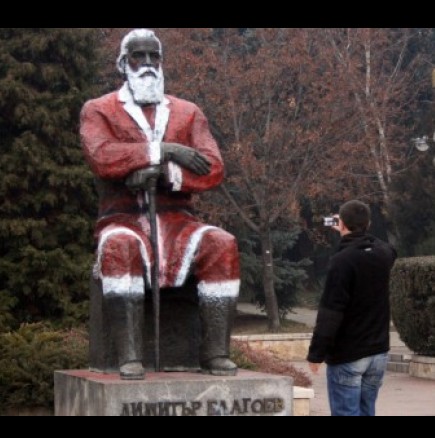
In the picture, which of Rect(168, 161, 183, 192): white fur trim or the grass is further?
the grass

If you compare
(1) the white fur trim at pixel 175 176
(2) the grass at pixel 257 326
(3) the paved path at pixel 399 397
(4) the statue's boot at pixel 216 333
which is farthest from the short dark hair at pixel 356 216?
(2) the grass at pixel 257 326

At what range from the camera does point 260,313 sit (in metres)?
31.0

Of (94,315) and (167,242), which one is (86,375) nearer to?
(94,315)

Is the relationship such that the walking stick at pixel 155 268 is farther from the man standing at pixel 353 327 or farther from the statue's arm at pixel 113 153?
the man standing at pixel 353 327

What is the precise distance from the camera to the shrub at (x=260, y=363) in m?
12.2

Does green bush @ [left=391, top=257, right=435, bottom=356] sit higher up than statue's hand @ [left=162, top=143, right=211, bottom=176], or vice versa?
statue's hand @ [left=162, top=143, right=211, bottom=176]

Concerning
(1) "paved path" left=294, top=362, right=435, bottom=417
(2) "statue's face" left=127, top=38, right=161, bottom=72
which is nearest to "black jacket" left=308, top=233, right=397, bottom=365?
(2) "statue's face" left=127, top=38, right=161, bottom=72

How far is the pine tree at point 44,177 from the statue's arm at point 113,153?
28.9 feet

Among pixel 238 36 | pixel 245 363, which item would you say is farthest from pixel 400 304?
pixel 238 36

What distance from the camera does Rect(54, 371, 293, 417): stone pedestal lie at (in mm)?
7422

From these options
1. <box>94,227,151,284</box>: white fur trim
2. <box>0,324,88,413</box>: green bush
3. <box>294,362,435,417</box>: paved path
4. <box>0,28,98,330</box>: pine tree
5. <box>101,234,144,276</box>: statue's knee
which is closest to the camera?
<box>101,234,144,276</box>: statue's knee

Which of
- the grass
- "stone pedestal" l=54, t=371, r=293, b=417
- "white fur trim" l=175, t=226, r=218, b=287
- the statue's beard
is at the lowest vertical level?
the grass

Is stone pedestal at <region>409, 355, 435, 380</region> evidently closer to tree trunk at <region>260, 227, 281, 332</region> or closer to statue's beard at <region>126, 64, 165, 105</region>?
tree trunk at <region>260, 227, 281, 332</region>

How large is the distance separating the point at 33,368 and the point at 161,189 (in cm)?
384
